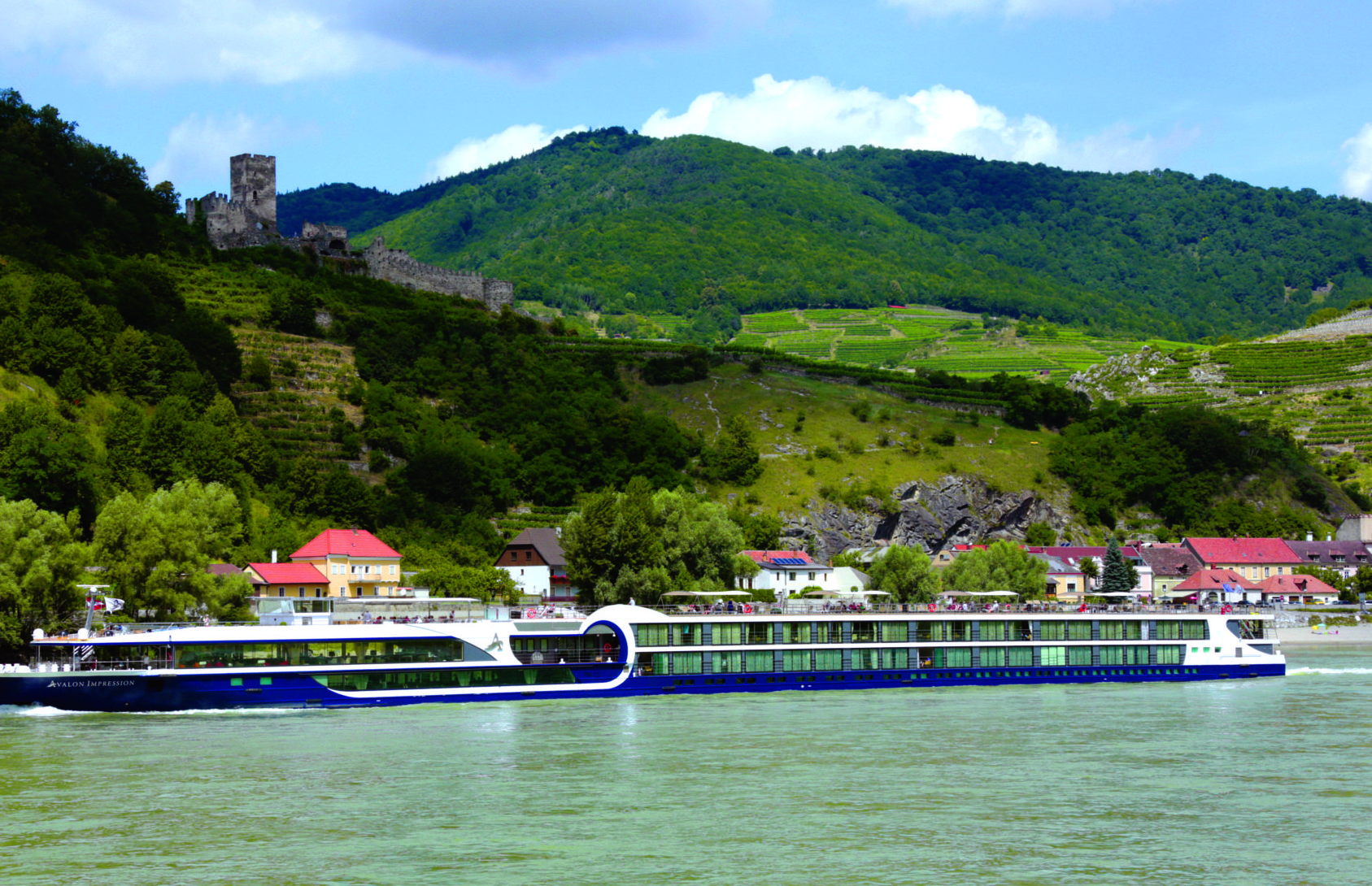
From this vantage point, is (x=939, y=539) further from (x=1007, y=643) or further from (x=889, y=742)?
(x=889, y=742)

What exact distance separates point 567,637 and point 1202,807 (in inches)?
1022

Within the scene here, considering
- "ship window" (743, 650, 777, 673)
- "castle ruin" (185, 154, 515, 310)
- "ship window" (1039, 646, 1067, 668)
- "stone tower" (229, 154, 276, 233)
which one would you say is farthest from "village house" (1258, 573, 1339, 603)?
"stone tower" (229, 154, 276, 233)

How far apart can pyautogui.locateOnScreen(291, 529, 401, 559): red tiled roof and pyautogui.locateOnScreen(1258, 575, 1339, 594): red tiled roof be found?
66.0m

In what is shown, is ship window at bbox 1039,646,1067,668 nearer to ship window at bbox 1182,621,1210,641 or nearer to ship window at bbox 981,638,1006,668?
ship window at bbox 981,638,1006,668

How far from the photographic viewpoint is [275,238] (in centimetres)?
13862

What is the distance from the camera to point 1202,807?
31.4 m

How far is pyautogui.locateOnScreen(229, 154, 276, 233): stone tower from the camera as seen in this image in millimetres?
143125

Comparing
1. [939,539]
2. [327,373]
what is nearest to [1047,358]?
[939,539]

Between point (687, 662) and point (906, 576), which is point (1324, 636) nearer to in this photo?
point (906, 576)

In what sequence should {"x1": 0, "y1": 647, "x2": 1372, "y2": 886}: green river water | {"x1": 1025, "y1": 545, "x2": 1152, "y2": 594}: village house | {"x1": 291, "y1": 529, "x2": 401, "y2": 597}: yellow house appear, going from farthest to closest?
1. {"x1": 1025, "y1": 545, "x2": 1152, "y2": 594}: village house
2. {"x1": 291, "y1": 529, "x2": 401, "y2": 597}: yellow house
3. {"x1": 0, "y1": 647, "x2": 1372, "y2": 886}: green river water

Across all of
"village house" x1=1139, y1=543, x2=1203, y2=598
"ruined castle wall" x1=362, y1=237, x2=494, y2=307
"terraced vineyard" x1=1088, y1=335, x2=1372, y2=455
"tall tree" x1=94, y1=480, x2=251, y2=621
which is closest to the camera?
"tall tree" x1=94, y1=480, x2=251, y2=621

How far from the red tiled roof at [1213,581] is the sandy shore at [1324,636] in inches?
243

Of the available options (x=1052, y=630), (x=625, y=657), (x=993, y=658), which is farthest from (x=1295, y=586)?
(x=625, y=657)

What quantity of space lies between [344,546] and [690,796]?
4574 centimetres
